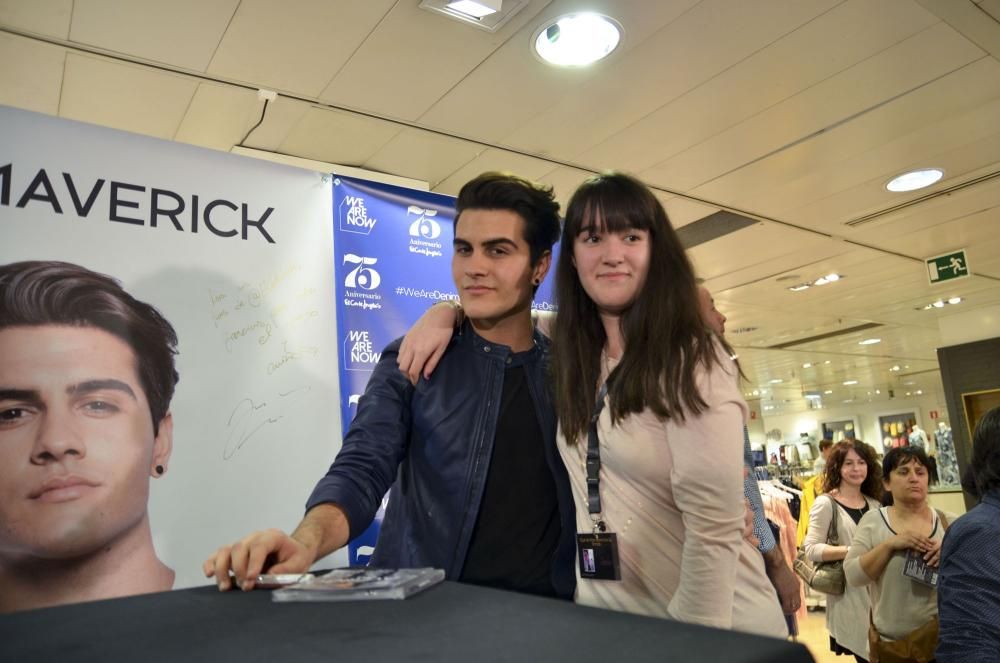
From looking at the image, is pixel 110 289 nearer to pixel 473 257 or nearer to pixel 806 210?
pixel 473 257

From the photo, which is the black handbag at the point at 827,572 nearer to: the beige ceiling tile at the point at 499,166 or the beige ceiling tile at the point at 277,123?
the beige ceiling tile at the point at 499,166

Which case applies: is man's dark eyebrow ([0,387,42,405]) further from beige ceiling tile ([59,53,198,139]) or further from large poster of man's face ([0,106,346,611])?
beige ceiling tile ([59,53,198,139])

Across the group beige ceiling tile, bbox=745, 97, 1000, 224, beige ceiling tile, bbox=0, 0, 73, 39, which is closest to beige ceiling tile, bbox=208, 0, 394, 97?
beige ceiling tile, bbox=0, 0, 73, 39

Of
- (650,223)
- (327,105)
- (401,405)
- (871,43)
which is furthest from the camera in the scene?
(327,105)

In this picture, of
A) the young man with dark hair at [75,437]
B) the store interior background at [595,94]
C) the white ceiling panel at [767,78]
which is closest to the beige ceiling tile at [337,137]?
the store interior background at [595,94]

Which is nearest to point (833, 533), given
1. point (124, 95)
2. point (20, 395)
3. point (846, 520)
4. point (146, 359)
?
point (846, 520)

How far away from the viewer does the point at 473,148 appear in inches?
156

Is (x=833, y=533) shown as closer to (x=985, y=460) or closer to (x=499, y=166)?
(x=985, y=460)

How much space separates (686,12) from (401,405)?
209cm

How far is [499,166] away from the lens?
4.22 meters

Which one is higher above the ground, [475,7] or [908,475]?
[475,7]

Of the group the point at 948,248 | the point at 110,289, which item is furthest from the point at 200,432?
the point at 948,248

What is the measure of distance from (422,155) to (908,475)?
9.78ft

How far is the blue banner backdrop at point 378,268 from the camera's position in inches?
109
